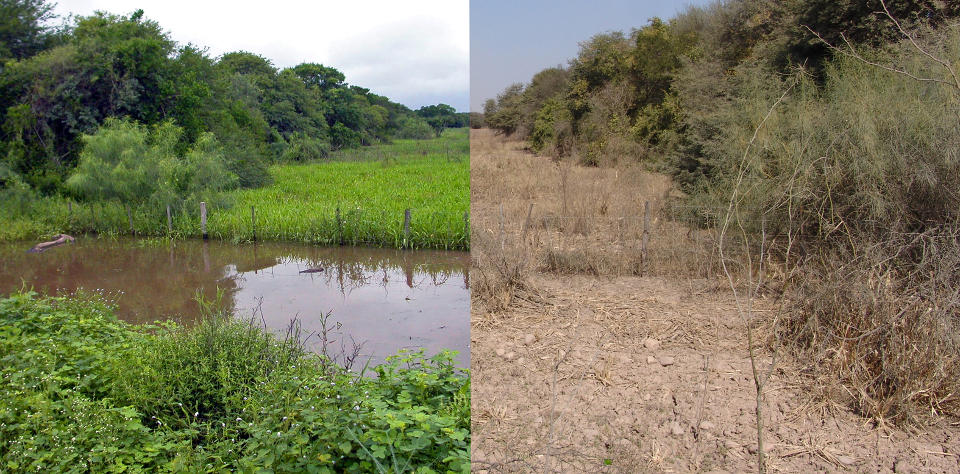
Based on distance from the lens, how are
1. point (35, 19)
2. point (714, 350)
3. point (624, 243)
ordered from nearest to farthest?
point (714, 350) → point (624, 243) → point (35, 19)

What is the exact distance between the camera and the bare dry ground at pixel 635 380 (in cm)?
248

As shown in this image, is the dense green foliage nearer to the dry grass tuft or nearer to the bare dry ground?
the bare dry ground

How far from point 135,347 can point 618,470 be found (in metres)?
2.79

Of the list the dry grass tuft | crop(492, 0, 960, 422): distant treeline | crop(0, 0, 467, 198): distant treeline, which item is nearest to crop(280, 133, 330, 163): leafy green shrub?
crop(0, 0, 467, 198): distant treeline

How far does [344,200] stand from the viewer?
12531mm

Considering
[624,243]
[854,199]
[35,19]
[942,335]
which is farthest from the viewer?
[35,19]

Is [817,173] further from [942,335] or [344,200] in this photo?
[344,200]

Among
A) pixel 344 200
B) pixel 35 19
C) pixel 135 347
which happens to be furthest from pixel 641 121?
pixel 35 19

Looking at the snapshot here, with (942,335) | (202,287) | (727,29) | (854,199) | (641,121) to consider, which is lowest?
(202,287)

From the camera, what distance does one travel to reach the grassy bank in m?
9.46

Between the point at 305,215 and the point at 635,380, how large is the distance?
809cm

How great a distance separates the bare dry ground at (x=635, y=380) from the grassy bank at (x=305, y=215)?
8.95 ft

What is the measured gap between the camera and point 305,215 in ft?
34.1

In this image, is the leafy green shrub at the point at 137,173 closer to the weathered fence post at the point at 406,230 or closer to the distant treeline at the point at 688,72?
the weathered fence post at the point at 406,230
